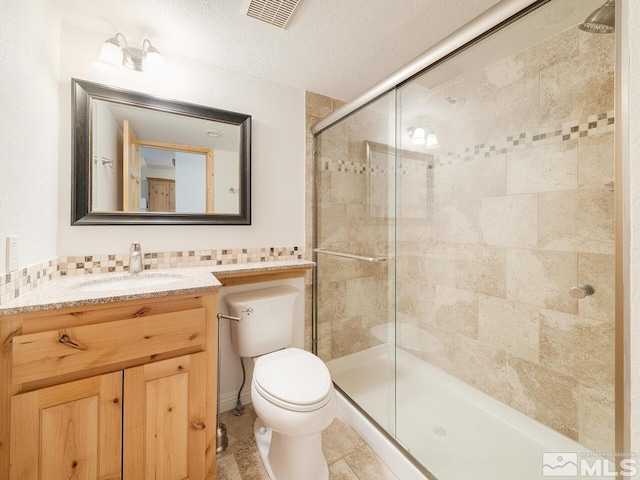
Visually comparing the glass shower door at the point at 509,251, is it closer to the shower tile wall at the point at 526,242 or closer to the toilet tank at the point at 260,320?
the shower tile wall at the point at 526,242

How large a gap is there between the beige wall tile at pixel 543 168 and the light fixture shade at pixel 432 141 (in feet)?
1.33

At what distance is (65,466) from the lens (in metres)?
0.88

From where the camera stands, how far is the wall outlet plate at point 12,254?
90 cm

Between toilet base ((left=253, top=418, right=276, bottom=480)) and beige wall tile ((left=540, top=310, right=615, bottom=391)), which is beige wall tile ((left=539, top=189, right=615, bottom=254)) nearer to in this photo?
beige wall tile ((left=540, top=310, right=615, bottom=391))

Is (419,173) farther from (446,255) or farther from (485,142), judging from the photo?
(446,255)

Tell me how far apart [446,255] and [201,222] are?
1.57 metres

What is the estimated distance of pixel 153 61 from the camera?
1.34m

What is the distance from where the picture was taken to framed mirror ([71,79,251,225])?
1.34 m

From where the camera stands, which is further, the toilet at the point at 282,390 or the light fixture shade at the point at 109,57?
the light fixture shade at the point at 109,57

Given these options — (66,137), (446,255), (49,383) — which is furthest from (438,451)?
(66,137)

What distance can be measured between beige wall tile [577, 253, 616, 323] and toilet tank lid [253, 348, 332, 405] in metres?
1.22

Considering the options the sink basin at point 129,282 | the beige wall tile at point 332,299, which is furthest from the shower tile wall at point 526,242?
the sink basin at point 129,282

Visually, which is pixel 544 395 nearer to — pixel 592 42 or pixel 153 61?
pixel 592 42

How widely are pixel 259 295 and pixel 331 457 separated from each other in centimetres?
91
